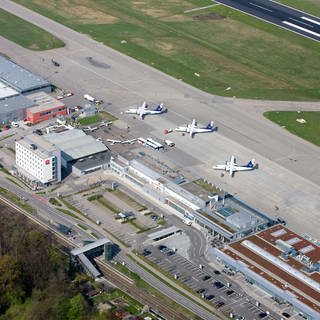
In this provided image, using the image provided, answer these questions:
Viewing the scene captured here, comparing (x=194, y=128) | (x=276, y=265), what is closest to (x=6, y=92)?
(x=194, y=128)

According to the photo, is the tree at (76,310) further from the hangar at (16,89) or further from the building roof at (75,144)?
the hangar at (16,89)

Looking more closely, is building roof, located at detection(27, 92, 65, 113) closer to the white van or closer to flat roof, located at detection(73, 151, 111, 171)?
flat roof, located at detection(73, 151, 111, 171)

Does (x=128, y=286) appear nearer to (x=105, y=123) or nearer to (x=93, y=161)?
(x=93, y=161)

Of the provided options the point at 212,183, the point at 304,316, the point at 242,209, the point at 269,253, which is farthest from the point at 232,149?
the point at 304,316

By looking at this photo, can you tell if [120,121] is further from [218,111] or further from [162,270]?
[162,270]

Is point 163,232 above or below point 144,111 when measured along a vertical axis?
below

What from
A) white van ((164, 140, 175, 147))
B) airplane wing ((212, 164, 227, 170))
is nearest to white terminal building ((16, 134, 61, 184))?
white van ((164, 140, 175, 147))

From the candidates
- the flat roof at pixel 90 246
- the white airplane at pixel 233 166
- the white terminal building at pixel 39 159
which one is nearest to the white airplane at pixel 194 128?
the white airplane at pixel 233 166
